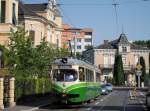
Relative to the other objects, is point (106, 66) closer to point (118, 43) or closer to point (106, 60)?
point (106, 60)

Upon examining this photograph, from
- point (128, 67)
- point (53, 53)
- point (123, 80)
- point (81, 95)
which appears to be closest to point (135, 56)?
point (128, 67)

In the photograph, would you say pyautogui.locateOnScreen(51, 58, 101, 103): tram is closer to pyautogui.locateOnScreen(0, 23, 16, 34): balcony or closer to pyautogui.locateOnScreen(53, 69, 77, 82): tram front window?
pyautogui.locateOnScreen(53, 69, 77, 82): tram front window

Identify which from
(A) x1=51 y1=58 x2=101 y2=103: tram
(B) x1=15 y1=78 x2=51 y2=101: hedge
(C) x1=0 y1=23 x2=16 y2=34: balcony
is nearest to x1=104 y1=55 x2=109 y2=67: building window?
(B) x1=15 y1=78 x2=51 y2=101: hedge

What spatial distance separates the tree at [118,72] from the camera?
119 metres

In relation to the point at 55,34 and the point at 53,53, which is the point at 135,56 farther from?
the point at 53,53

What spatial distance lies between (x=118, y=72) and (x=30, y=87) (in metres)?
78.5

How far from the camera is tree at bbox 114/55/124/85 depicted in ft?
391

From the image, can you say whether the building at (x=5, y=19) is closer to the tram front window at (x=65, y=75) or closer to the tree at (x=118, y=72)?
the tram front window at (x=65, y=75)

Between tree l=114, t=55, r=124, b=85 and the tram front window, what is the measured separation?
86470 millimetres

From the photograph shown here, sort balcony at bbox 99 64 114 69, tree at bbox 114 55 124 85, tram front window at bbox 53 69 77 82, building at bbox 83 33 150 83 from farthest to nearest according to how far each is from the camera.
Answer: building at bbox 83 33 150 83 → balcony at bbox 99 64 114 69 → tree at bbox 114 55 124 85 → tram front window at bbox 53 69 77 82

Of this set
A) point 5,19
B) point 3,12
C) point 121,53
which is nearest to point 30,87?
point 5,19

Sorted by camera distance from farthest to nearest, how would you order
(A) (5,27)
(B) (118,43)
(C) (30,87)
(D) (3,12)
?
(B) (118,43) → (D) (3,12) → (A) (5,27) → (C) (30,87)

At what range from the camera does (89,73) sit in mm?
37906

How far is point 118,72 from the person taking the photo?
11900 centimetres
